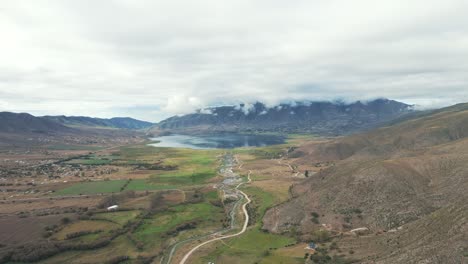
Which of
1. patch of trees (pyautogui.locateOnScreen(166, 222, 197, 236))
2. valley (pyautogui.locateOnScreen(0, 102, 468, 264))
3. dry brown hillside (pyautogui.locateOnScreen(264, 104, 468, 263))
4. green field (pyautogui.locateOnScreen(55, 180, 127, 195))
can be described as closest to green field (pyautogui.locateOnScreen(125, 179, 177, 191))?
green field (pyautogui.locateOnScreen(55, 180, 127, 195))

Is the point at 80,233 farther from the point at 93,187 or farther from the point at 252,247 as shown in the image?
the point at 93,187

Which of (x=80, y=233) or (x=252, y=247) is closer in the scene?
(x=252, y=247)

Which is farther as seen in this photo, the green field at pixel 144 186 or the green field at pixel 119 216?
the green field at pixel 144 186

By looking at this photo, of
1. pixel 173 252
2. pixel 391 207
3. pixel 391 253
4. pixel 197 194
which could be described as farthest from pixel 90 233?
pixel 391 207

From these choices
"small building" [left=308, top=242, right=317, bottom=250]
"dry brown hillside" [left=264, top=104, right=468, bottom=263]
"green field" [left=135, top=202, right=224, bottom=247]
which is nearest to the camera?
"dry brown hillside" [left=264, top=104, right=468, bottom=263]

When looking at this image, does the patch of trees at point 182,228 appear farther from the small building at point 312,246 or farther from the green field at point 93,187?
the green field at point 93,187

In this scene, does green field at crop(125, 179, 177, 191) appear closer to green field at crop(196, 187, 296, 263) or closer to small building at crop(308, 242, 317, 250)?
green field at crop(196, 187, 296, 263)

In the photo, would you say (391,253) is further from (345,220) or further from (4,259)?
(4,259)

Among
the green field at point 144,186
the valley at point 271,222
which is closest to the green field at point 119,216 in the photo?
the valley at point 271,222

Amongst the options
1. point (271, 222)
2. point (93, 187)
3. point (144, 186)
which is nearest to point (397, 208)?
point (271, 222)

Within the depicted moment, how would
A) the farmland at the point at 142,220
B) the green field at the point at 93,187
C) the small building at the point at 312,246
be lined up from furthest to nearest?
the green field at the point at 93,187, the farmland at the point at 142,220, the small building at the point at 312,246
